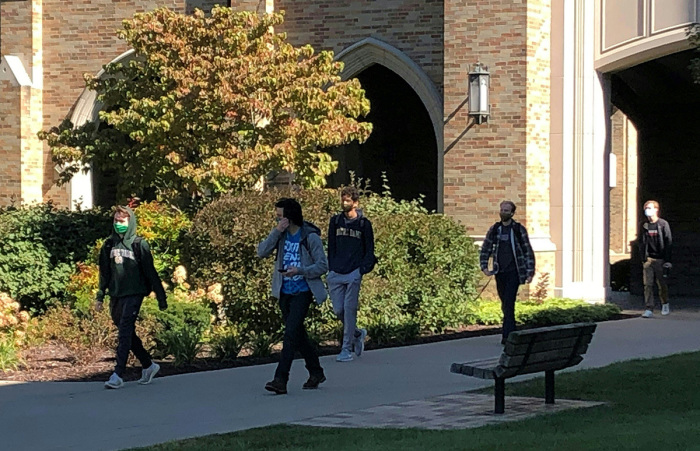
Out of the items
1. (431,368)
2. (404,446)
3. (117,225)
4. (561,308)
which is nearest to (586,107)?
(561,308)

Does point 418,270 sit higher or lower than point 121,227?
lower

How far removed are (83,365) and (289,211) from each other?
332cm

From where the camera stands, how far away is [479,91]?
1978 centimetres

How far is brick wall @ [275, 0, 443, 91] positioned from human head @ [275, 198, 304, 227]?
1012 cm

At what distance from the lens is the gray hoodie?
10977 millimetres

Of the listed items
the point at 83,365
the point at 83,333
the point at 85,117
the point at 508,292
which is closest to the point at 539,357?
the point at 508,292

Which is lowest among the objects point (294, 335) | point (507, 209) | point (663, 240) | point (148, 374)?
point (148, 374)

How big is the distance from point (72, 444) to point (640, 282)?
64.9 ft

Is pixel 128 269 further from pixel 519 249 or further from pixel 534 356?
pixel 519 249

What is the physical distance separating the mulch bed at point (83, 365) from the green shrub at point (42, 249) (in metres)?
3.82

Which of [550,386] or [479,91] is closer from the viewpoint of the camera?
[550,386]

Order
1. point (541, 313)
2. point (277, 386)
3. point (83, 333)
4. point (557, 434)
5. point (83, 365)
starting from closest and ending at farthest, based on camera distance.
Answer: point (557, 434) < point (277, 386) < point (83, 365) < point (83, 333) < point (541, 313)

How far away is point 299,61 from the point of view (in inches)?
827

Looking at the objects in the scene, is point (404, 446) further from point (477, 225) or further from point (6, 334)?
point (477, 225)
